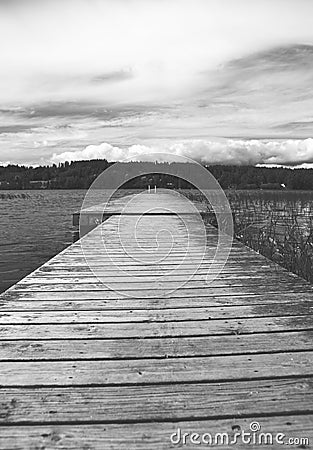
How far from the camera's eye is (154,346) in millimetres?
2400

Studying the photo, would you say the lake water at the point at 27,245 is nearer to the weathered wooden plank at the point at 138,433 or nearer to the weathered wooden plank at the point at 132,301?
the weathered wooden plank at the point at 132,301

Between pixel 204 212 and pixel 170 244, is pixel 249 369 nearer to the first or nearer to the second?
pixel 170 244

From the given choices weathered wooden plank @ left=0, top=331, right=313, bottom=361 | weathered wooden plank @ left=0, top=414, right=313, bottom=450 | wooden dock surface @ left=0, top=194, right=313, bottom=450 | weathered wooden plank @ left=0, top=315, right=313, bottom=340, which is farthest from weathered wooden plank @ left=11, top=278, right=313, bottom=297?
weathered wooden plank @ left=0, top=414, right=313, bottom=450

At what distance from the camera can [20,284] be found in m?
3.82

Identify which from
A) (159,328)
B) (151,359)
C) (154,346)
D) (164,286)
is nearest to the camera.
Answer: (151,359)

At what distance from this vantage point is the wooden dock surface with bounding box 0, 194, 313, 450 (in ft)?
5.43

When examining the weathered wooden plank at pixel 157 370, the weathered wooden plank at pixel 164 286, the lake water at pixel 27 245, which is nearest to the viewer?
the weathered wooden plank at pixel 157 370

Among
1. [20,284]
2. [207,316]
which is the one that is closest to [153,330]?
[207,316]

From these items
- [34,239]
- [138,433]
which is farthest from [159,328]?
[34,239]

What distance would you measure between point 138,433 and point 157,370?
488 mm

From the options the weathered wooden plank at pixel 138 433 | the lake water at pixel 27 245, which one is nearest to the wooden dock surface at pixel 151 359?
the weathered wooden plank at pixel 138 433

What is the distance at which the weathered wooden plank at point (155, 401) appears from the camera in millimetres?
1716

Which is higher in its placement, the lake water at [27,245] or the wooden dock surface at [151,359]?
the wooden dock surface at [151,359]

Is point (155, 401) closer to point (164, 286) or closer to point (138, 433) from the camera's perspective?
point (138, 433)
